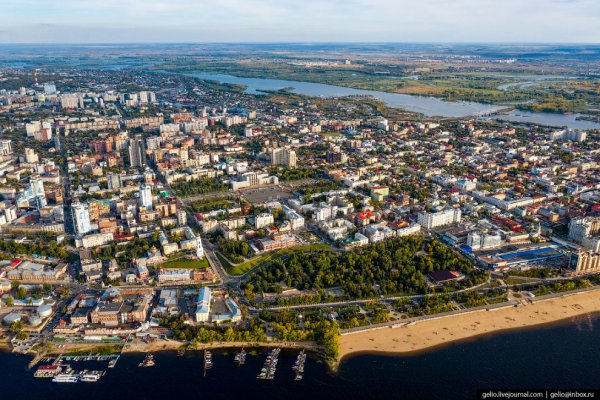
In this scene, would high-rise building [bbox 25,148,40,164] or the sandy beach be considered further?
high-rise building [bbox 25,148,40,164]

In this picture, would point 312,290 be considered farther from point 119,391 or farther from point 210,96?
point 210,96

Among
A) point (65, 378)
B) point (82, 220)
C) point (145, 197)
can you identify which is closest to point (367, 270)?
point (65, 378)

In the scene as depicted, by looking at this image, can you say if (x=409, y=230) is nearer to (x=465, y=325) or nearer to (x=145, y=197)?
(x=465, y=325)

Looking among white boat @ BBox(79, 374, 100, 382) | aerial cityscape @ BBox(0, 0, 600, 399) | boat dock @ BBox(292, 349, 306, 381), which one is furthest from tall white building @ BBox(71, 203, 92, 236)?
boat dock @ BBox(292, 349, 306, 381)

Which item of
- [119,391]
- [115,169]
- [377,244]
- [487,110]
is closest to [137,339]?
[119,391]

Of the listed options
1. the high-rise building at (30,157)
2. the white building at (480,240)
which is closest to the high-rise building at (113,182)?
the high-rise building at (30,157)

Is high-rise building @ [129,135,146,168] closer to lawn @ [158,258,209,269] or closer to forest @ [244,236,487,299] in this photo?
lawn @ [158,258,209,269]

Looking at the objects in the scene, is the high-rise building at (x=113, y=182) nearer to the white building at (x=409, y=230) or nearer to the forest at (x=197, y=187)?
the forest at (x=197, y=187)
